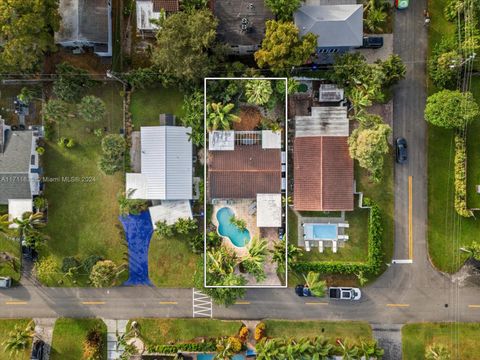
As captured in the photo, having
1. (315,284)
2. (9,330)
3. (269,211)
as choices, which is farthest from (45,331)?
(315,284)

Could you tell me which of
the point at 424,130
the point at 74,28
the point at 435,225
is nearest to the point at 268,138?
the point at 424,130

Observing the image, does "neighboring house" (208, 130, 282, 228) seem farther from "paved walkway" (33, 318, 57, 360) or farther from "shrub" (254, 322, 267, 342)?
"paved walkway" (33, 318, 57, 360)

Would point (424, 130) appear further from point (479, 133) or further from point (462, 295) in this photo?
point (462, 295)

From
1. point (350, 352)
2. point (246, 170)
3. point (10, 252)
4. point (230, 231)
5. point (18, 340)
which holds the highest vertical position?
point (246, 170)

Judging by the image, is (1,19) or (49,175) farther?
(49,175)

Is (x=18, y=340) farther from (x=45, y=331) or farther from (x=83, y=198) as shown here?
(x=83, y=198)

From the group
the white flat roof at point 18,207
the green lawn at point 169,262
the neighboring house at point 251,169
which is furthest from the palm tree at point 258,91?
the white flat roof at point 18,207

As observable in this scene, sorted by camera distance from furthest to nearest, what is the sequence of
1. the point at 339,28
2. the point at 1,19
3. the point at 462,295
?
the point at 462,295 < the point at 339,28 < the point at 1,19
